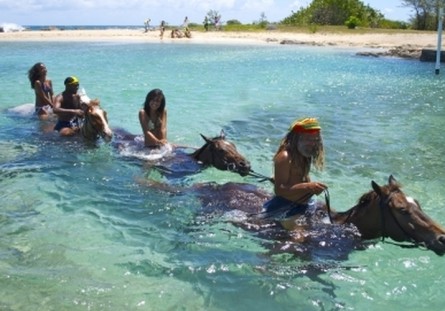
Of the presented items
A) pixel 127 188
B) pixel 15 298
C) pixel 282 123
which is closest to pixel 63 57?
pixel 282 123

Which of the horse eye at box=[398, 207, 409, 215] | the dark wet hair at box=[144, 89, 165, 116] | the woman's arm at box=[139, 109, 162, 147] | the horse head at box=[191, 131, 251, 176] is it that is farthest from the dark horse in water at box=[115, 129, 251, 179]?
the horse eye at box=[398, 207, 409, 215]

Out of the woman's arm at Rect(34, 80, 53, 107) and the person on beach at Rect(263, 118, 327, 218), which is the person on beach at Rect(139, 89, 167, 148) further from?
the woman's arm at Rect(34, 80, 53, 107)

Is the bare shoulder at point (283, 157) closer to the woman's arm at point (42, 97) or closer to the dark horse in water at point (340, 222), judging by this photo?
the dark horse in water at point (340, 222)

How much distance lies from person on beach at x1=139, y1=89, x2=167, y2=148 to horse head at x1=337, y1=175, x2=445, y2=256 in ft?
15.7

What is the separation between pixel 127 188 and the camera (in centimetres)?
823

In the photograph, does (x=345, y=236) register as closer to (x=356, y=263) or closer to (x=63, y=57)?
(x=356, y=263)

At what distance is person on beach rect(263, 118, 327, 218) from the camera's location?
546 centimetres

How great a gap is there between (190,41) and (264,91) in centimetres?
3532

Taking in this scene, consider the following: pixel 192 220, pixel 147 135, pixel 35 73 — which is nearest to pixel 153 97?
pixel 147 135

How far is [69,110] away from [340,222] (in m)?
7.42

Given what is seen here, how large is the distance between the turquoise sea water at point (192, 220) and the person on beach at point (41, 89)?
51 centimetres

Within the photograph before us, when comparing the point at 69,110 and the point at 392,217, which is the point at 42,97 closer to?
the point at 69,110

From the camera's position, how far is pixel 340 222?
18.6 ft

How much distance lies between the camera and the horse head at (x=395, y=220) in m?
4.81
